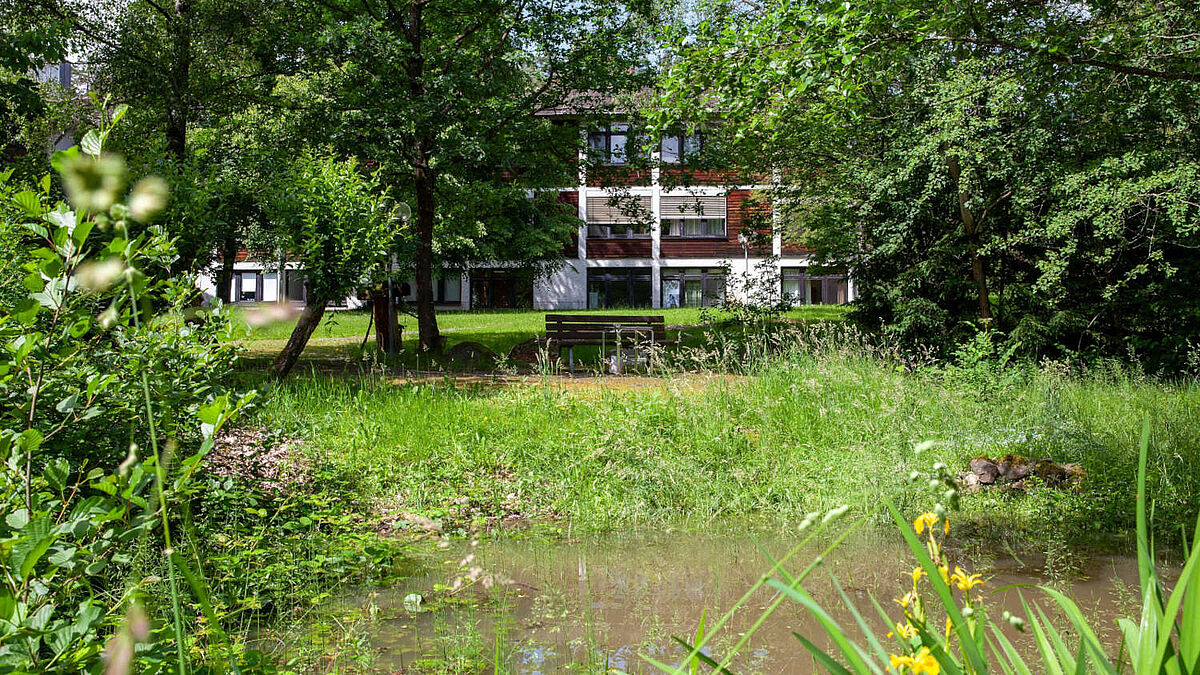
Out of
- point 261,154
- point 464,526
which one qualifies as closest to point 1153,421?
point 464,526

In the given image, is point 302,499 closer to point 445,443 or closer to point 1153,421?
point 445,443

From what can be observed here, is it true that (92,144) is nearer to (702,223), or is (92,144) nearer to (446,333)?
(446,333)

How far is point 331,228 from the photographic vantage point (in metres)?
8.38

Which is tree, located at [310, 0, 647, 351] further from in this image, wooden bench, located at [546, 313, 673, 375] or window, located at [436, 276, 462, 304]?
window, located at [436, 276, 462, 304]

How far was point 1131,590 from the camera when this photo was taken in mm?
4004

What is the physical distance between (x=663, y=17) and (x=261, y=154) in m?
7.35

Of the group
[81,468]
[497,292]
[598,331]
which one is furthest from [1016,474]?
[497,292]

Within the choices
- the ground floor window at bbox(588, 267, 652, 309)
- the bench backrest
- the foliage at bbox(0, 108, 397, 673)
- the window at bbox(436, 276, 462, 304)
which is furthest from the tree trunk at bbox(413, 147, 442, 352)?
the window at bbox(436, 276, 462, 304)

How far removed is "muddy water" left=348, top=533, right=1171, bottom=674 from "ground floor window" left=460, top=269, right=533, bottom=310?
31.7 m

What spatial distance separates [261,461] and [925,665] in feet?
18.3

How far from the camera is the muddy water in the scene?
326cm

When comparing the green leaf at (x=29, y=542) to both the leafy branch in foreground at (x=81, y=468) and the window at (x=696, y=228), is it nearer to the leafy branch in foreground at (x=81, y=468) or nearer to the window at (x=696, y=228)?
the leafy branch in foreground at (x=81, y=468)

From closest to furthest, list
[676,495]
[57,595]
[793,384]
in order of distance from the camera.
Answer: [57,595] → [676,495] → [793,384]

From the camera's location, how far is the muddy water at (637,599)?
326 cm
